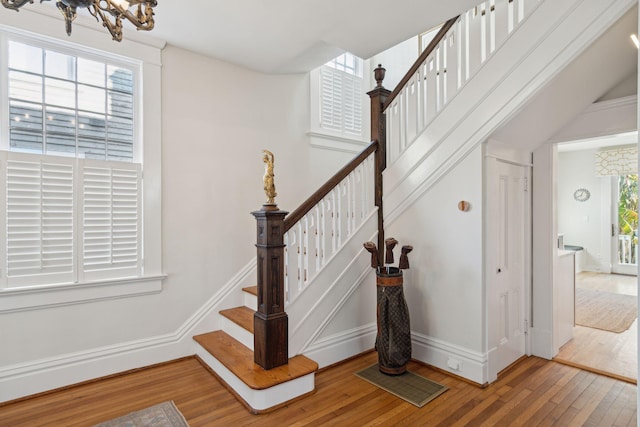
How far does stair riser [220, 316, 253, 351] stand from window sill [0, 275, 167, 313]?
0.73 m

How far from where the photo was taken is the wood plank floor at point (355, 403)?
2.33 metres

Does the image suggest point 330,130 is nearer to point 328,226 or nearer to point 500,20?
point 328,226

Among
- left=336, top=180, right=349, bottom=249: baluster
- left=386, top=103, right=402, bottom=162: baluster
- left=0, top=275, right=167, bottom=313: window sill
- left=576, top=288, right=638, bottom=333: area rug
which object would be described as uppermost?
left=386, top=103, right=402, bottom=162: baluster

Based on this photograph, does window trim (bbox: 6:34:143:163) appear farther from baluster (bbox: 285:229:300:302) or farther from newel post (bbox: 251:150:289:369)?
baluster (bbox: 285:229:300:302)

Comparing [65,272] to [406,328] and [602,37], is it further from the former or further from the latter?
[602,37]

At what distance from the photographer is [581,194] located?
7.79 meters

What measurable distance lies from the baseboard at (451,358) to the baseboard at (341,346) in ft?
1.47

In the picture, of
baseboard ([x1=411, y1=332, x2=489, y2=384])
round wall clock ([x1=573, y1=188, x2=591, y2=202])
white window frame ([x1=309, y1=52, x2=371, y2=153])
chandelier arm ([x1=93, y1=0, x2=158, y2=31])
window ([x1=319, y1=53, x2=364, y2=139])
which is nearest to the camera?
chandelier arm ([x1=93, y1=0, x2=158, y2=31])

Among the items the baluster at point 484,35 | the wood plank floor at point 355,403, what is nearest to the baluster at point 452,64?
the baluster at point 484,35

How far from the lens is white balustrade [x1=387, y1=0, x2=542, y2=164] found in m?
2.70

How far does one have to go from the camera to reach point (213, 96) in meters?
3.48

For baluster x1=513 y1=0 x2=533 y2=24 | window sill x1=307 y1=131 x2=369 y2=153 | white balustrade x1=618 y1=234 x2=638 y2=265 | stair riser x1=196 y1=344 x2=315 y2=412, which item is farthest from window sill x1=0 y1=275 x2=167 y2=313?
white balustrade x1=618 y1=234 x2=638 y2=265

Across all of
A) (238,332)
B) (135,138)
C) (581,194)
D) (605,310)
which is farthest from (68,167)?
(581,194)

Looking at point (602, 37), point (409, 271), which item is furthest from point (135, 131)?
point (602, 37)
